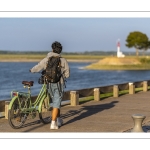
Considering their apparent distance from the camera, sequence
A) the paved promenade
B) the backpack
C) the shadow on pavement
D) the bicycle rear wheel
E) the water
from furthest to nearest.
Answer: the water → the shadow on pavement → the paved promenade → the backpack → the bicycle rear wheel

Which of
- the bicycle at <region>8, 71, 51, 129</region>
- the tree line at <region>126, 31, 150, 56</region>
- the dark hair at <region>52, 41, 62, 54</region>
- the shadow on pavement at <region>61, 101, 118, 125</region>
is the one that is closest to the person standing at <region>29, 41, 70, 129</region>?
the dark hair at <region>52, 41, 62, 54</region>

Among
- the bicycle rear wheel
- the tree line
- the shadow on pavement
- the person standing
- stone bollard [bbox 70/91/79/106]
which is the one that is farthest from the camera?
Result: the tree line

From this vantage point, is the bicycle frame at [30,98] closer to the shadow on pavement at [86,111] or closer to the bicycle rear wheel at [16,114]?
the bicycle rear wheel at [16,114]

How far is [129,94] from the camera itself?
60.8 feet

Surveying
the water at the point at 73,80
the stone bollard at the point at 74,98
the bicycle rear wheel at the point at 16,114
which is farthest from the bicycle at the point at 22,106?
the water at the point at 73,80

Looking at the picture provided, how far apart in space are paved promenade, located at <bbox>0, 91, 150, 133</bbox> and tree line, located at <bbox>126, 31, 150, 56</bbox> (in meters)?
114

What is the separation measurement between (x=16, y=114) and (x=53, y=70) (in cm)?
113

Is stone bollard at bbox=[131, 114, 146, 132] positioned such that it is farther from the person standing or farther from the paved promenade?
the person standing

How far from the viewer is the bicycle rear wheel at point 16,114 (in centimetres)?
909

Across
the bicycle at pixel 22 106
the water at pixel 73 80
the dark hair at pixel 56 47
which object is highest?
the dark hair at pixel 56 47

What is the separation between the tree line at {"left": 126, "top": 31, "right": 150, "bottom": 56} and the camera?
5074 inches

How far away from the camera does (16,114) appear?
365 inches

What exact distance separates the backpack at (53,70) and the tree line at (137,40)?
395ft
